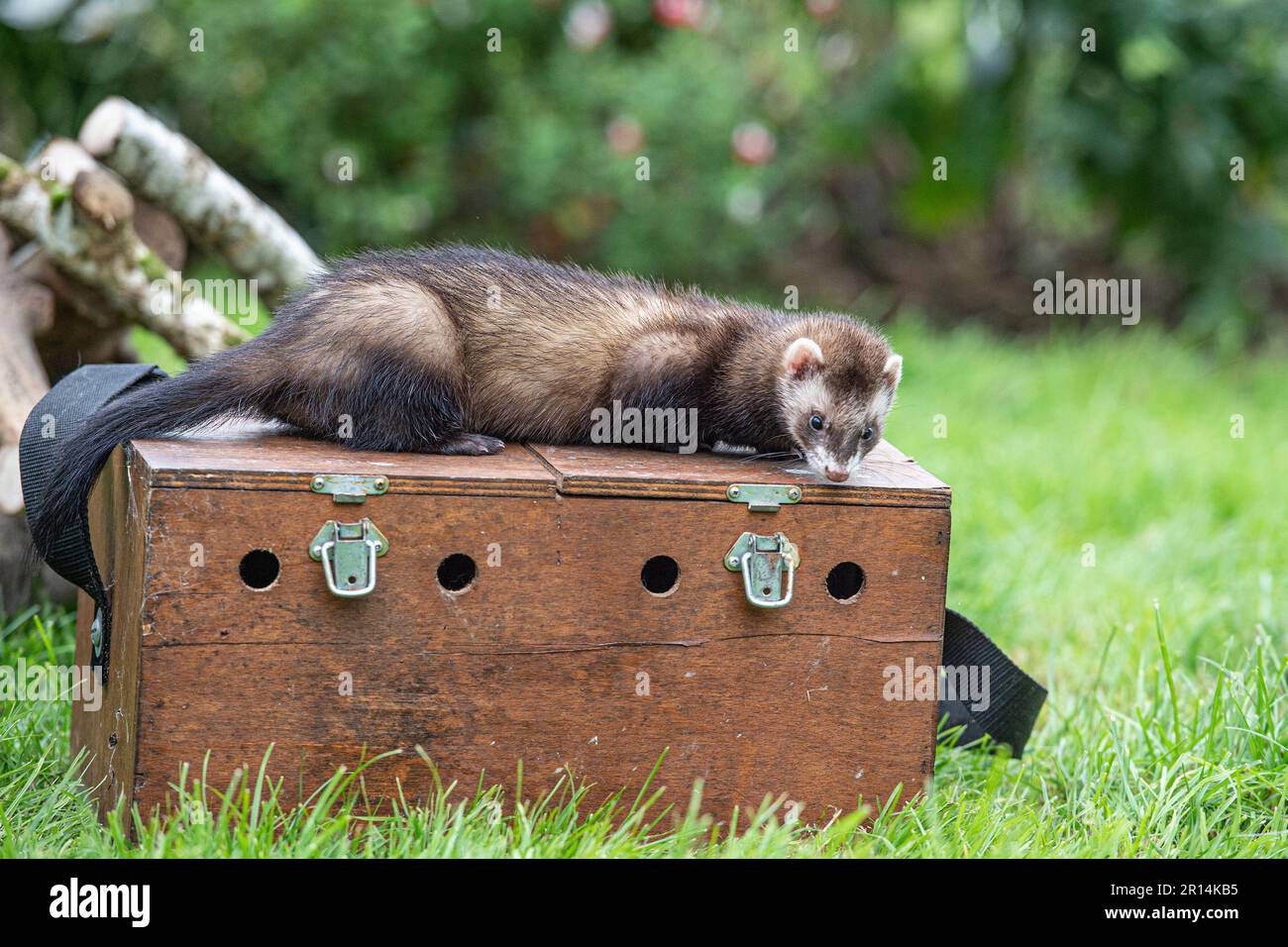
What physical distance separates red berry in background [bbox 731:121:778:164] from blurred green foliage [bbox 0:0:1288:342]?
2cm

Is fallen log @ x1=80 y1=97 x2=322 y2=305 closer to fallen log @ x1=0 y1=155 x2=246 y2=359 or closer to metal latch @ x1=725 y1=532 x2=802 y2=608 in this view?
fallen log @ x1=0 y1=155 x2=246 y2=359

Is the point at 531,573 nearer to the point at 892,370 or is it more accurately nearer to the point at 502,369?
the point at 502,369

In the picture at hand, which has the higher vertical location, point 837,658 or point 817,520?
point 817,520

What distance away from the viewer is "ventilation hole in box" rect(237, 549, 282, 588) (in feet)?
9.25

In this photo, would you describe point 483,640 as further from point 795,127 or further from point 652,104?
point 795,127

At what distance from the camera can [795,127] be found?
8898 millimetres

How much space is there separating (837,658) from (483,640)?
0.74m

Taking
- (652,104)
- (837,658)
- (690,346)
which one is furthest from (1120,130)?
(837,658)

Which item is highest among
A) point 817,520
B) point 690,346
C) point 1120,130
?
point 1120,130

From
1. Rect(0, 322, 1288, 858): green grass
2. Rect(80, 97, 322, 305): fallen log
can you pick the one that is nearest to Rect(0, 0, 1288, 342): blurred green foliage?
Rect(0, 322, 1288, 858): green grass

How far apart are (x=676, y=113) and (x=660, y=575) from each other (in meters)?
5.47

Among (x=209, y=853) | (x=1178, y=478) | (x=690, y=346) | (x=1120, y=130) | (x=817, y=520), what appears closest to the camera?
(x=209, y=853)

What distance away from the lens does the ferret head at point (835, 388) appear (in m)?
3.14

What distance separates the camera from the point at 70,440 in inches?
116
